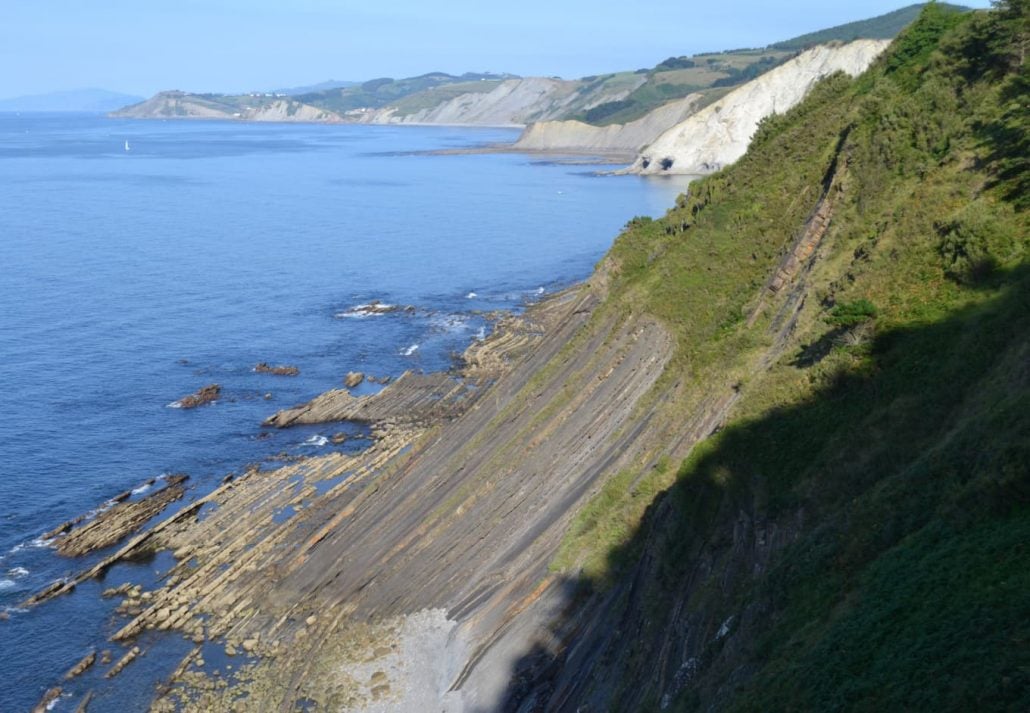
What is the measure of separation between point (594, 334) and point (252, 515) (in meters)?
19.4

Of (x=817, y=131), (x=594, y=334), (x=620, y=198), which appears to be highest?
(x=817, y=131)

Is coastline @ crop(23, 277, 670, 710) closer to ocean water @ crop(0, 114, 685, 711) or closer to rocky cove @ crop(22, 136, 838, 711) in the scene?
rocky cove @ crop(22, 136, 838, 711)

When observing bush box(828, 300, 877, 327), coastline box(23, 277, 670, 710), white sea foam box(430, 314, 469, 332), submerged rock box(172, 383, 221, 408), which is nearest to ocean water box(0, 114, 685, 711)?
white sea foam box(430, 314, 469, 332)

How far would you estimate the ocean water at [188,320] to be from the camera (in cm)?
4425

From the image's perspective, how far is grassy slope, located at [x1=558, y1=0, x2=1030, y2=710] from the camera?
1404 cm

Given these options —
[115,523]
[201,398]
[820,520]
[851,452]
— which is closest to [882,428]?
[851,452]

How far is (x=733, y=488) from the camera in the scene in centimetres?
2289

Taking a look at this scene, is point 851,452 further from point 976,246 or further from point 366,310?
point 366,310

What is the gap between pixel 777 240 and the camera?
39.3 meters

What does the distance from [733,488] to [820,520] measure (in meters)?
3.75

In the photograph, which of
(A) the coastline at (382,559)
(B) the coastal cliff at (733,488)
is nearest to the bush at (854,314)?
(B) the coastal cliff at (733,488)

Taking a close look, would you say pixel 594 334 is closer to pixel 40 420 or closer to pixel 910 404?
pixel 910 404

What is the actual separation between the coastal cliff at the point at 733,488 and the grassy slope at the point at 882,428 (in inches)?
2.8

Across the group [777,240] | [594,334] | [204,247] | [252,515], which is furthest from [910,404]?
[204,247]
